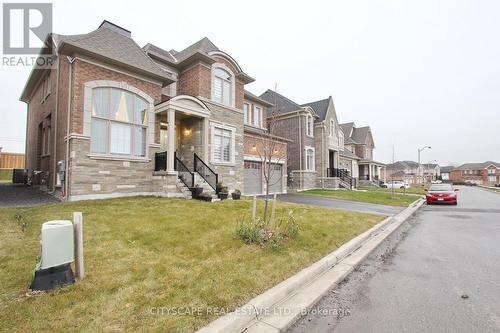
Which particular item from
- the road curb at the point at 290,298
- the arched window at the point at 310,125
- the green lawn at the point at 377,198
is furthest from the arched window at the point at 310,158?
the road curb at the point at 290,298

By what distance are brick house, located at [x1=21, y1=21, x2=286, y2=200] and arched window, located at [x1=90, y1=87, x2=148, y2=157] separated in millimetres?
39

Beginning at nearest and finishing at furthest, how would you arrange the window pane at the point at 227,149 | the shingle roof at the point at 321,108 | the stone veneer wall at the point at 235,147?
the stone veneer wall at the point at 235,147 → the window pane at the point at 227,149 → the shingle roof at the point at 321,108

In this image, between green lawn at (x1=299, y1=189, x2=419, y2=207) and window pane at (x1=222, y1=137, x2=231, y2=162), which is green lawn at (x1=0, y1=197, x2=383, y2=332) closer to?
window pane at (x1=222, y1=137, x2=231, y2=162)

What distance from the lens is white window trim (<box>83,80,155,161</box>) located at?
32.9 feet

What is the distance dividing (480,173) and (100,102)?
12666 centimetres

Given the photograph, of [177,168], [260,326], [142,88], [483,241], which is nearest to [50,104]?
[142,88]

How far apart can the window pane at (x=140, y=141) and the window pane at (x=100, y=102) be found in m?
1.48

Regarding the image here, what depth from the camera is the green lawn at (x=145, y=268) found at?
2.71 meters

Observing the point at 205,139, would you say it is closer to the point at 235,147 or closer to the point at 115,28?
the point at 235,147

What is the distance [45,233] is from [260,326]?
116 inches

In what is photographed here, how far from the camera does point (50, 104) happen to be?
42.5ft

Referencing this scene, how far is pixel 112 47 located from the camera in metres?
11.3

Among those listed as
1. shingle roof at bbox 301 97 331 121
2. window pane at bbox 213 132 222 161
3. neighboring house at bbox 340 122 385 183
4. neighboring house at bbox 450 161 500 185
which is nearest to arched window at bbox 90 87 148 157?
window pane at bbox 213 132 222 161

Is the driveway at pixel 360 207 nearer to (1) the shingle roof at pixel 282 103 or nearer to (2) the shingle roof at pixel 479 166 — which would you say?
(1) the shingle roof at pixel 282 103
